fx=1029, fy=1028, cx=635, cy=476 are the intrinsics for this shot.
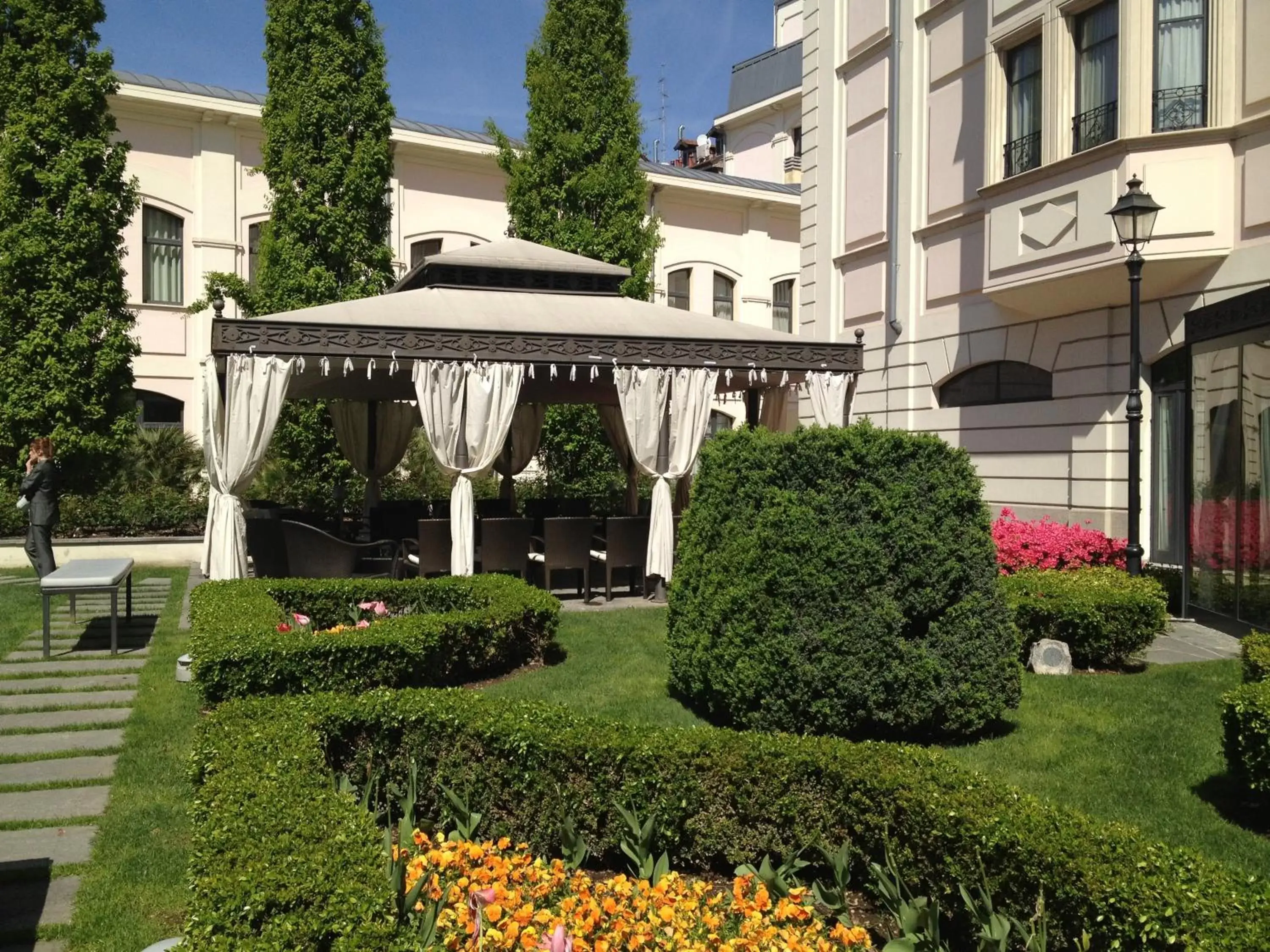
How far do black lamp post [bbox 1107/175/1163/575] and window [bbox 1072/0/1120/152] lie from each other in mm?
1677

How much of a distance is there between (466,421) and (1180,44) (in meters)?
8.20

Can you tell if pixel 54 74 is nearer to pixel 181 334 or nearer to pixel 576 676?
pixel 181 334

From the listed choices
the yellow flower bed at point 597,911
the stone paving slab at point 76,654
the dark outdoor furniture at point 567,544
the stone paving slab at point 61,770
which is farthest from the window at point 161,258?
the yellow flower bed at point 597,911

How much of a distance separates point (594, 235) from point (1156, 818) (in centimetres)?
1627

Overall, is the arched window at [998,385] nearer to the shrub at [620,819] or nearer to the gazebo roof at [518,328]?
the gazebo roof at [518,328]

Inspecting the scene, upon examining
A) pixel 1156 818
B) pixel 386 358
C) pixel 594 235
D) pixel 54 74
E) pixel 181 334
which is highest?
pixel 54 74

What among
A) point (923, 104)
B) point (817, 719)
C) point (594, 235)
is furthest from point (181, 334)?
point (817, 719)

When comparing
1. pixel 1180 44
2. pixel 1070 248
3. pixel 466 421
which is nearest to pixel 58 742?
pixel 466 421

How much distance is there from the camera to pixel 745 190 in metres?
26.9

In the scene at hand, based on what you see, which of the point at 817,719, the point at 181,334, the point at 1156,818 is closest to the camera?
the point at 1156,818

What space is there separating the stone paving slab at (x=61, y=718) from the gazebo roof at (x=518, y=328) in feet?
12.1

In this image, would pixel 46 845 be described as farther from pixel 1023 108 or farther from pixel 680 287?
pixel 680 287

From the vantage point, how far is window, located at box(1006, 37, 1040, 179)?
480 inches

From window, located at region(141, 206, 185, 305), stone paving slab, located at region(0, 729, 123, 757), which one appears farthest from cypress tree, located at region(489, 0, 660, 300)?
stone paving slab, located at region(0, 729, 123, 757)
